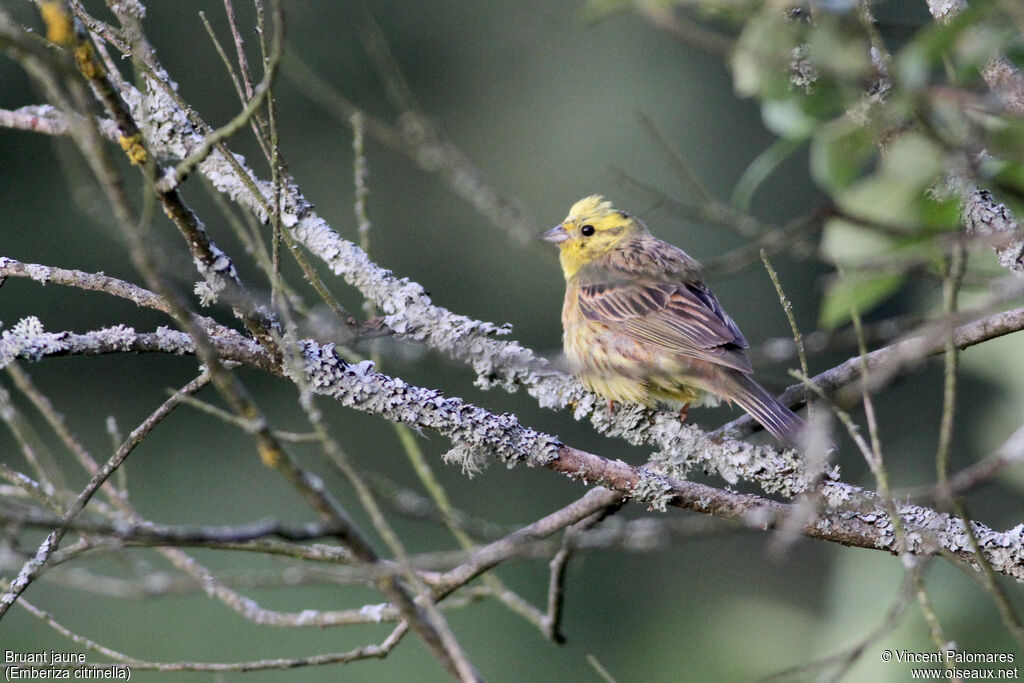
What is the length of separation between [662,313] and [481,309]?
20.0ft

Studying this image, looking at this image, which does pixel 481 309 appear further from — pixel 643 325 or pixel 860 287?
pixel 860 287

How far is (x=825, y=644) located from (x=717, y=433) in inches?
75.1

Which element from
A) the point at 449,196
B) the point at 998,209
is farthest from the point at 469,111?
the point at 998,209

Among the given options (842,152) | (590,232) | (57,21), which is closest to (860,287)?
(842,152)

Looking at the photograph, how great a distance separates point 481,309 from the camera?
35.1ft

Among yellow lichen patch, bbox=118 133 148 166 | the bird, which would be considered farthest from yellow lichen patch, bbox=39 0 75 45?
the bird

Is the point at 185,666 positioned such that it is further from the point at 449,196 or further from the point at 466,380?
the point at 449,196

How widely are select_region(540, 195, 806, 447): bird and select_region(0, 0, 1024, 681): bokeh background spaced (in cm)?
207

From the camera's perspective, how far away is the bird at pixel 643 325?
3.94 metres

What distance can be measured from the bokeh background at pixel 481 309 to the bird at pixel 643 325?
2.07m

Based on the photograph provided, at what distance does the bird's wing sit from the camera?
445 cm

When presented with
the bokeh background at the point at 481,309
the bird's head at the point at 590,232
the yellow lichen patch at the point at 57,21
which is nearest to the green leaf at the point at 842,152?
the yellow lichen patch at the point at 57,21

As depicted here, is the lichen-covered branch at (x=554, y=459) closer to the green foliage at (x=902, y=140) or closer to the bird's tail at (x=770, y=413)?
the bird's tail at (x=770, y=413)

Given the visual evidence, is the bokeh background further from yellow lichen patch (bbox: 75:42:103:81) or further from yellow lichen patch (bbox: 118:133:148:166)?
yellow lichen patch (bbox: 75:42:103:81)
